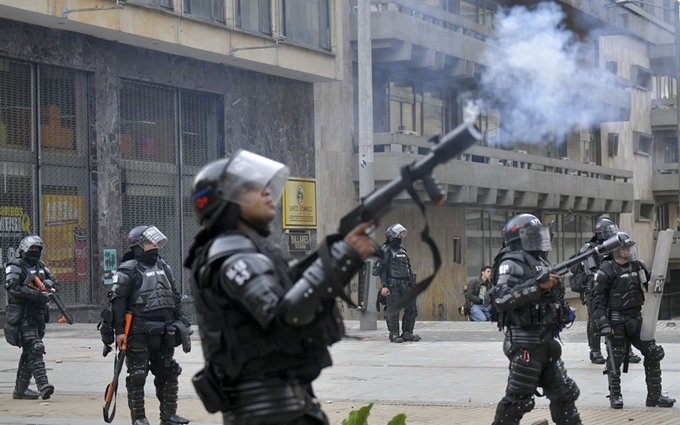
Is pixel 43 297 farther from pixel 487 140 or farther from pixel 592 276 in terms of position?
pixel 487 140

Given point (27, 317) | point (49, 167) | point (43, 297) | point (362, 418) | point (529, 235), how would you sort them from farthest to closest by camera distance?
point (49, 167) < point (27, 317) < point (43, 297) < point (529, 235) < point (362, 418)

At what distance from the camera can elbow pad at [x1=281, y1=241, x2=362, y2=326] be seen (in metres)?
4.13

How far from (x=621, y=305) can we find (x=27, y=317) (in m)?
6.14

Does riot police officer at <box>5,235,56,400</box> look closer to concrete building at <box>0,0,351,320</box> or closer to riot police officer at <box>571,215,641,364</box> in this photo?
riot police officer at <box>571,215,641,364</box>

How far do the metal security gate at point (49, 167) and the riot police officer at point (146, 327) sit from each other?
1198cm

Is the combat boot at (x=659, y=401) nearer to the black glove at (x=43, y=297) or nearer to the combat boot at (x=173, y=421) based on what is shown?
the combat boot at (x=173, y=421)

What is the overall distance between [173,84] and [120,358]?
611 inches

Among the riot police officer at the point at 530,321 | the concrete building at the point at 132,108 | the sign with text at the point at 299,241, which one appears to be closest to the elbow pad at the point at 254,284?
the riot police officer at the point at 530,321

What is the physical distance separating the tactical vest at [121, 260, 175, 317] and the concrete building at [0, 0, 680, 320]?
9235mm

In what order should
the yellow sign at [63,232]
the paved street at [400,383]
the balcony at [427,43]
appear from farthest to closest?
the balcony at [427,43], the yellow sign at [63,232], the paved street at [400,383]

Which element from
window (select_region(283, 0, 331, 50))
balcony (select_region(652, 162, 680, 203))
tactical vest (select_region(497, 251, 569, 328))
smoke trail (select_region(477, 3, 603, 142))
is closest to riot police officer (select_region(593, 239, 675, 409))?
tactical vest (select_region(497, 251, 569, 328))

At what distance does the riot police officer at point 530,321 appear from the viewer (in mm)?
7793

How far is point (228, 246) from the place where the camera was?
439 cm

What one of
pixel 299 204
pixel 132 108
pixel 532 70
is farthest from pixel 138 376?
pixel 532 70
